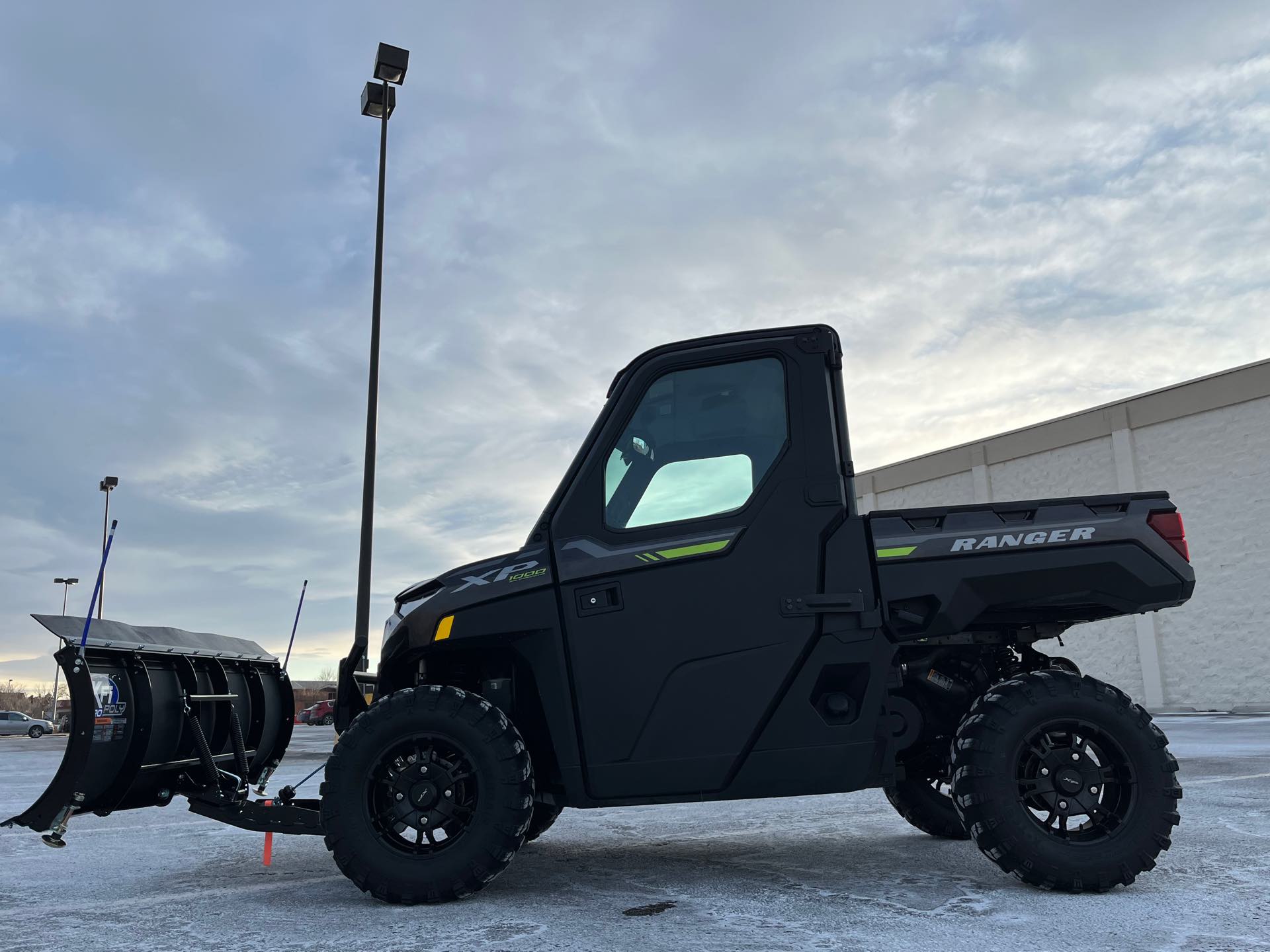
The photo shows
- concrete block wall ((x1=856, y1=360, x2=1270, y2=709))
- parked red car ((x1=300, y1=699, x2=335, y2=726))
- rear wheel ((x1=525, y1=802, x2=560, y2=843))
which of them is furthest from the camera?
parked red car ((x1=300, y1=699, x2=335, y2=726))

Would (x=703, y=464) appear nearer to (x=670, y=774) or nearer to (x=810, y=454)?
(x=810, y=454)

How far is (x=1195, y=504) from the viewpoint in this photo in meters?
31.6

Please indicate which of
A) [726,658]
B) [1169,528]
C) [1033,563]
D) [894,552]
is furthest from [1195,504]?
[726,658]

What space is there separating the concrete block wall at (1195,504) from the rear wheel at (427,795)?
2771 centimetres

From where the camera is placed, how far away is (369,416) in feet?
55.4

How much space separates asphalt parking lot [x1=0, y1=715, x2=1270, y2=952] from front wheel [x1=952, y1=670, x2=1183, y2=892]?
0.16 metres

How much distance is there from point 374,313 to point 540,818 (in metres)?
13.3

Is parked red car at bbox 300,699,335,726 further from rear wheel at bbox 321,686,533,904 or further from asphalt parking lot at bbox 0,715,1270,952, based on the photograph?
rear wheel at bbox 321,686,533,904

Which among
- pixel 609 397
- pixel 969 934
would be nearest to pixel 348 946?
pixel 969 934

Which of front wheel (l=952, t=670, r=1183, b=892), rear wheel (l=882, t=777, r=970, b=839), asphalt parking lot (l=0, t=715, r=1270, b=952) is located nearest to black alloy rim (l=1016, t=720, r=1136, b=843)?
front wheel (l=952, t=670, r=1183, b=892)

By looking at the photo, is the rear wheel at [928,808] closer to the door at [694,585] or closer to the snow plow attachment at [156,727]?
the door at [694,585]

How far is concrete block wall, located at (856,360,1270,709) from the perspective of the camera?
1193 inches

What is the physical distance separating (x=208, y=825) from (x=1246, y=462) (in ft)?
104

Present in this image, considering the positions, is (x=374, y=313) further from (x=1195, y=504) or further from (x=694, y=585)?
(x=1195, y=504)
